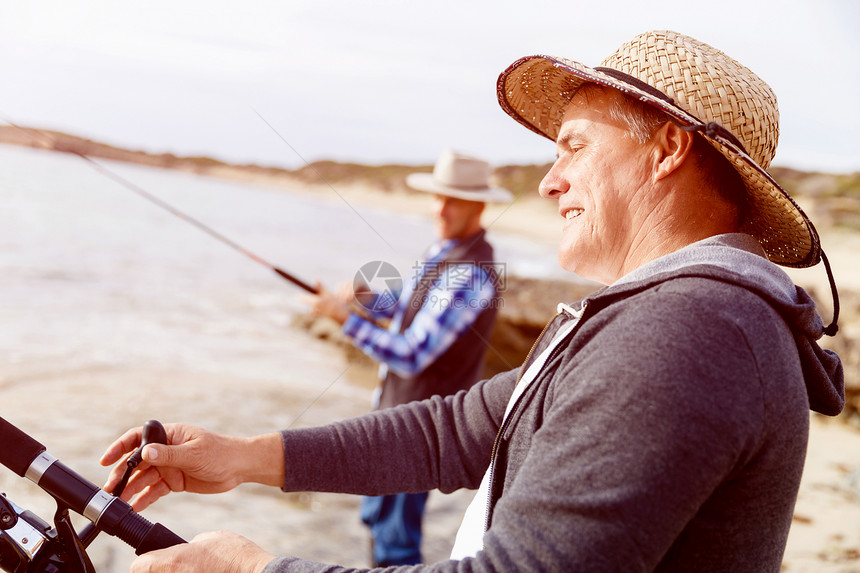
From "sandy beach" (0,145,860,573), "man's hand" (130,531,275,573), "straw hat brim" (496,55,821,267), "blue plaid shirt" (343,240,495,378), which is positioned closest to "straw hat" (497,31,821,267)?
"straw hat brim" (496,55,821,267)

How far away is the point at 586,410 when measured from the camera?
0.96 metres

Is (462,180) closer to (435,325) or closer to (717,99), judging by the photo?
(435,325)

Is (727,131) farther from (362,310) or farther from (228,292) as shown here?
(228,292)

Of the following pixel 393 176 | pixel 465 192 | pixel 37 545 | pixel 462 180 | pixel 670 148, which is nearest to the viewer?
pixel 37 545

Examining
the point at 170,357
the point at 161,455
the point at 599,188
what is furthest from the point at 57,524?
the point at 170,357

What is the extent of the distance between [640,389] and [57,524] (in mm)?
972

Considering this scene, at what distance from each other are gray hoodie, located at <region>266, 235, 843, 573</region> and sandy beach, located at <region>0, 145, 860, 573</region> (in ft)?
5.24

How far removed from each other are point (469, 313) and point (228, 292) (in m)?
10.1

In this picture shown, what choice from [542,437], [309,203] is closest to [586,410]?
[542,437]

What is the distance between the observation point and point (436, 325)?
317 centimetres

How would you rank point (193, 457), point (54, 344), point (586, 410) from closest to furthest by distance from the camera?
point (586, 410)
point (193, 457)
point (54, 344)

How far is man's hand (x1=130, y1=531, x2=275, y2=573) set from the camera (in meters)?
1.12

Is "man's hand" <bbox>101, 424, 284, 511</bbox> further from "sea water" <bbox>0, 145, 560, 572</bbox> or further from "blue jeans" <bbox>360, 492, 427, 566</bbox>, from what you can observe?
"blue jeans" <bbox>360, 492, 427, 566</bbox>

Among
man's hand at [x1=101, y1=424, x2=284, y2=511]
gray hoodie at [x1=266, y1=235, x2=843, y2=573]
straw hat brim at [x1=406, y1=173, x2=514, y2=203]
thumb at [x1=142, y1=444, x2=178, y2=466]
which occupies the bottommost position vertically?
straw hat brim at [x1=406, y1=173, x2=514, y2=203]
